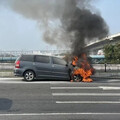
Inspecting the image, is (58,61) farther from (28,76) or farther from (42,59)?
(28,76)

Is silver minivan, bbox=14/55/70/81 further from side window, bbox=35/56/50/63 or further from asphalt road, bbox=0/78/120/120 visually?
asphalt road, bbox=0/78/120/120

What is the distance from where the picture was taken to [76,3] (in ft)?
63.8

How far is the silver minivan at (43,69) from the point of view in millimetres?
16884

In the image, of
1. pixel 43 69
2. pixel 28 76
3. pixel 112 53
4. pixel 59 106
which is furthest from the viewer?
pixel 112 53

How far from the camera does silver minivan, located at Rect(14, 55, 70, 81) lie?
16884mm

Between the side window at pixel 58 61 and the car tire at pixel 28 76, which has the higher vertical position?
the side window at pixel 58 61

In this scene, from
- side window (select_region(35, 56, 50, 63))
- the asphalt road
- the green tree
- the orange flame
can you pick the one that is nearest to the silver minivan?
side window (select_region(35, 56, 50, 63))

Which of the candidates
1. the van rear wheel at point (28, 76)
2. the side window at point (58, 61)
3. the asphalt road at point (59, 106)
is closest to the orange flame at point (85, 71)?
the side window at point (58, 61)

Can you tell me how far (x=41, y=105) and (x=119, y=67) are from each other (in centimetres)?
1489

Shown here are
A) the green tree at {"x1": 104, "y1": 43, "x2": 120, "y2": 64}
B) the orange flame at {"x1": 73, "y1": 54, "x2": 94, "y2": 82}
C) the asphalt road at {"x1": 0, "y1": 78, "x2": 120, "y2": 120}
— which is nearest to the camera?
the asphalt road at {"x1": 0, "y1": 78, "x2": 120, "y2": 120}

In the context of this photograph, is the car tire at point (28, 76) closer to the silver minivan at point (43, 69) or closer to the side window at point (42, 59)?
the silver minivan at point (43, 69)

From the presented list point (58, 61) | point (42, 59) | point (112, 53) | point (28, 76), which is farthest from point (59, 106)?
point (112, 53)

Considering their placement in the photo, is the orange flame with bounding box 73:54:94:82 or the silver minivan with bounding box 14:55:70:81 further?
the orange flame with bounding box 73:54:94:82

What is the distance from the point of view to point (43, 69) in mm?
16969
